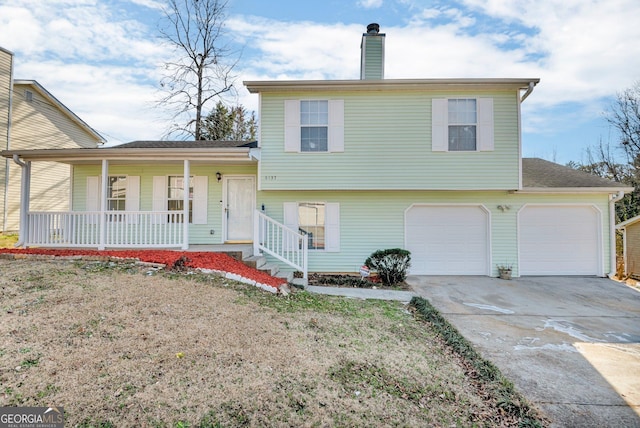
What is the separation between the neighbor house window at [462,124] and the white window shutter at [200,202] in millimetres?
7422

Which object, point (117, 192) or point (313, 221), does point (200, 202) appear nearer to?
point (117, 192)

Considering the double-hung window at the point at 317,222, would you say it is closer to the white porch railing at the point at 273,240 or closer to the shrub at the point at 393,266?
the white porch railing at the point at 273,240

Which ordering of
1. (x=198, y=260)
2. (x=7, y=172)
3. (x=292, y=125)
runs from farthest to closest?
1. (x=7, y=172)
2. (x=292, y=125)
3. (x=198, y=260)

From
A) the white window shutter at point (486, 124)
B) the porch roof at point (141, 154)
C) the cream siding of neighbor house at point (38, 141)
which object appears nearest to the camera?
the porch roof at point (141, 154)

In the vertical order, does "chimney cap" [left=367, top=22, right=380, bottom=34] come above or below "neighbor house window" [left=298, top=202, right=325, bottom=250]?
above

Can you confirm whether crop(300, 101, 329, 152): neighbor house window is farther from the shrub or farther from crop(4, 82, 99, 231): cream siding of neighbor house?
crop(4, 82, 99, 231): cream siding of neighbor house

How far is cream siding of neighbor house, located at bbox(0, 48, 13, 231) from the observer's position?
40.4 feet

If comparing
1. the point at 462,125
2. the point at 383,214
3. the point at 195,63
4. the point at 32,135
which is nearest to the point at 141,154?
the point at 383,214

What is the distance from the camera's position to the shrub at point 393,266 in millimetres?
8031

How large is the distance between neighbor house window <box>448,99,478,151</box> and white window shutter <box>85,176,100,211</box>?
10.9 meters

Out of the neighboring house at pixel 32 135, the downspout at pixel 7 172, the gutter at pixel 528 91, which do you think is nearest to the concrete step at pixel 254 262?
the gutter at pixel 528 91

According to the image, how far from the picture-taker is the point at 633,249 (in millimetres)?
11227

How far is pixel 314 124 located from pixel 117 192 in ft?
21.8

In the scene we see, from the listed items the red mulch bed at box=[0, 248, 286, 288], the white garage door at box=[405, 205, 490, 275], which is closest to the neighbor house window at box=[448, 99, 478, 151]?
the white garage door at box=[405, 205, 490, 275]
